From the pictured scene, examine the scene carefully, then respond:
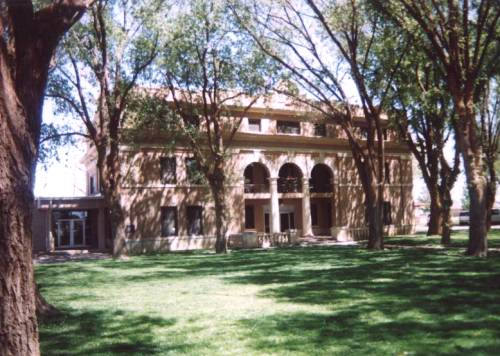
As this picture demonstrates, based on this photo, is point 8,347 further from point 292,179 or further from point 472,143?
point 292,179

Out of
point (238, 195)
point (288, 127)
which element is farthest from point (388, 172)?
point (238, 195)

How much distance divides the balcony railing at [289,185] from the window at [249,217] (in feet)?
8.42

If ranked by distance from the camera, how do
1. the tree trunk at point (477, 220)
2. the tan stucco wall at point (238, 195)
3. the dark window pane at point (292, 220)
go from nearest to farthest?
the tree trunk at point (477, 220) < the tan stucco wall at point (238, 195) < the dark window pane at point (292, 220)

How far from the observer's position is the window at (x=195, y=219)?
104ft

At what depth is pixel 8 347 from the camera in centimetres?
404

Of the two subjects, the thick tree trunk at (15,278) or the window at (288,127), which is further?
the window at (288,127)

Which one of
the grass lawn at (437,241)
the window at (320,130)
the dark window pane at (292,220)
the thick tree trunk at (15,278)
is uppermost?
the window at (320,130)

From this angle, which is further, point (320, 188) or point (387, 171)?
point (387, 171)

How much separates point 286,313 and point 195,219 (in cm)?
2413

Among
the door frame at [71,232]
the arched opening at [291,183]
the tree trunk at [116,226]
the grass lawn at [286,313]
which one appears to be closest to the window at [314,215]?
the arched opening at [291,183]

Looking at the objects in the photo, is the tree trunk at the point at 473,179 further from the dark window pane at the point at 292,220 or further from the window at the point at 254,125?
the dark window pane at the point at 292,220

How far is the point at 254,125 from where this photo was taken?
3412 centimetres

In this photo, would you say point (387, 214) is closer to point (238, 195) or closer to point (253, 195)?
point (253, 195)

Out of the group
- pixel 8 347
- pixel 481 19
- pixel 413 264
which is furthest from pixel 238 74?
pixel 8 347
